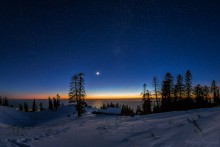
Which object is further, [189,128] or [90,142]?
[90,142]

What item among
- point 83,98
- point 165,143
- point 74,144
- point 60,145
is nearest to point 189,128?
point 165,143

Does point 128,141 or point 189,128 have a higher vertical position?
point 189,128

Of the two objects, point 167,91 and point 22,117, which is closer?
point 167,91

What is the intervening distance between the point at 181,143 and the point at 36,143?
17.7 feet

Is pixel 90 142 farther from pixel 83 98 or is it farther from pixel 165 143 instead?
pixel 83 98

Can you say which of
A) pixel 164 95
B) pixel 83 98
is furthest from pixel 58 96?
pixel 164 95

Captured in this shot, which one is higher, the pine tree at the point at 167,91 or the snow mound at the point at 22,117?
the pine tree at the point at 167,91

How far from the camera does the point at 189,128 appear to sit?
21.4 ft

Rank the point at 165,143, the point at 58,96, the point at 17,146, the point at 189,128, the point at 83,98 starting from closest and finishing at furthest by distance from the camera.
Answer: the point at 165,143, the point at 189,128, the point at 17,146, the point at 83,98, the point at 58,96

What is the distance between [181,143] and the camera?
17.1 ft

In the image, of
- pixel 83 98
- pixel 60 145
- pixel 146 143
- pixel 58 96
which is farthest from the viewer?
pixel 58 96

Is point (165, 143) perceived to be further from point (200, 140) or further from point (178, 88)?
point (178, 88)

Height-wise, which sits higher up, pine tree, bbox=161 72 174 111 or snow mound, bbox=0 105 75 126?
pine tree, bbox=161 72 174 111

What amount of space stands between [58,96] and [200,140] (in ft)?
404
